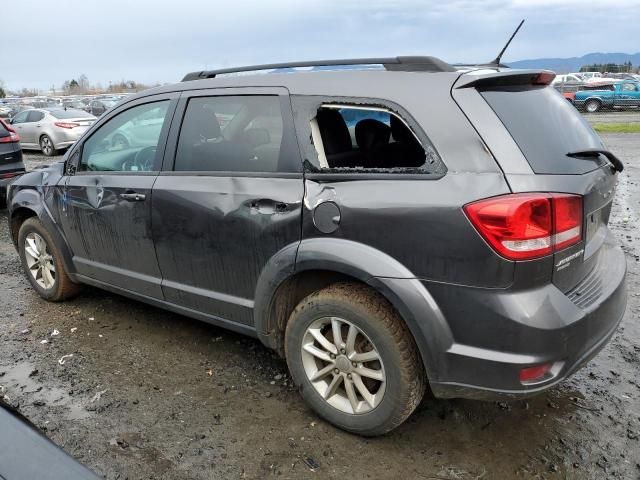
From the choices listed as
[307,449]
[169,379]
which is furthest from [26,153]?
[307,449]

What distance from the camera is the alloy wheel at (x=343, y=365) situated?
263 centimetres

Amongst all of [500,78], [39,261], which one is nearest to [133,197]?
[39,261]

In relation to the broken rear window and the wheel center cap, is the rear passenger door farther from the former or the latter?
the wheel center cap

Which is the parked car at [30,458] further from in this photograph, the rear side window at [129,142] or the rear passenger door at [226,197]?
the rear side window at [129,142]

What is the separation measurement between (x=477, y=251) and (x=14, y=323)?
376 centimetres

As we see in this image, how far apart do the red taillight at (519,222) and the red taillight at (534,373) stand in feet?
1.56

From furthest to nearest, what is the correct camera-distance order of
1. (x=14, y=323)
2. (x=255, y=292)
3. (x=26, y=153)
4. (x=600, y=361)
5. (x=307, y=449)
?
1. (x=26, y=153)
2. (x=14, y=323)
3. (x=600, y=361)
4. (x=255, y=292)
5. (x=307, y=449)

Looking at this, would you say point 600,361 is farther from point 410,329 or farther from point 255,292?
point 255,292

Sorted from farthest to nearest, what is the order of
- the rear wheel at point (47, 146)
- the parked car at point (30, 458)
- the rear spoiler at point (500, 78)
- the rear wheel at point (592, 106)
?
the rear wheel at point (592, 106)
the rear wheel at point (47, 146)
the rear spoiler at point (500, 78)
the parked car at point (30, 458)

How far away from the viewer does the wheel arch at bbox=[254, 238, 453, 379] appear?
7.69 ft

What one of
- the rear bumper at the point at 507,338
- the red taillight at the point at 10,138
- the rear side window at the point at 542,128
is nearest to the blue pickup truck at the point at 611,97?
the red taillight at the point at 10,138

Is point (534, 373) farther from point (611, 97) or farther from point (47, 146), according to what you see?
point (611, 97)

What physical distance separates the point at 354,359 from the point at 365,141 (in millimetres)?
1338

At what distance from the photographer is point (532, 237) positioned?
7.17ft
